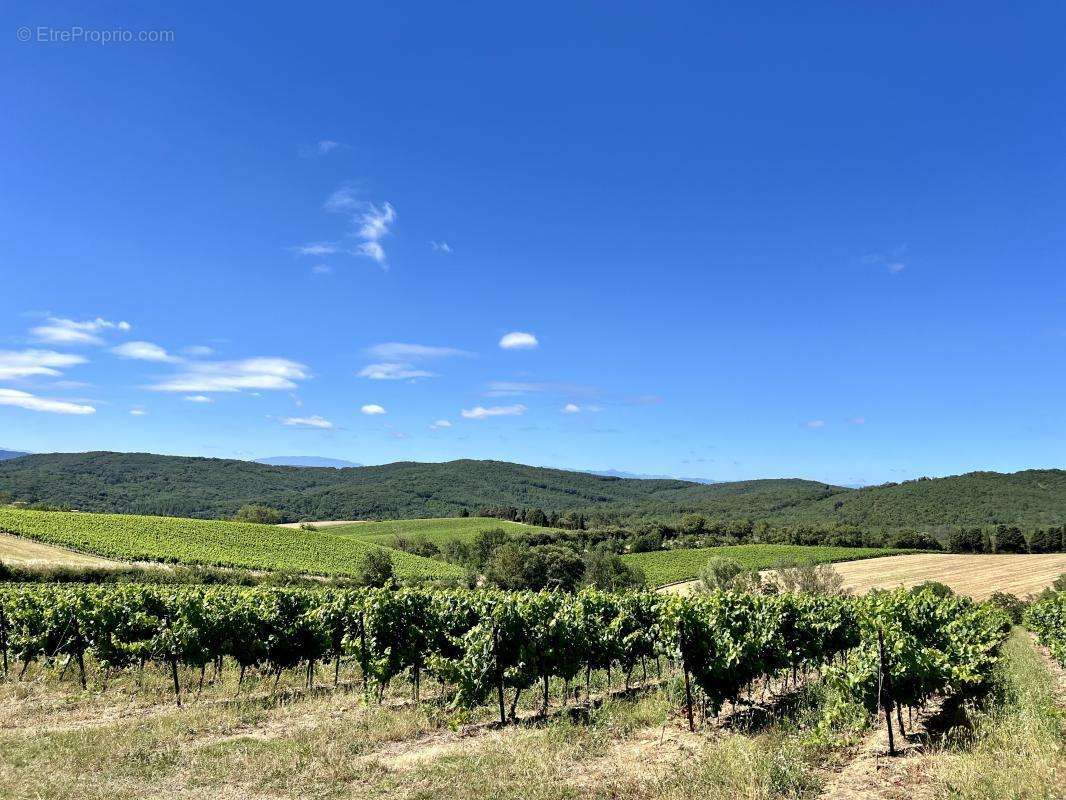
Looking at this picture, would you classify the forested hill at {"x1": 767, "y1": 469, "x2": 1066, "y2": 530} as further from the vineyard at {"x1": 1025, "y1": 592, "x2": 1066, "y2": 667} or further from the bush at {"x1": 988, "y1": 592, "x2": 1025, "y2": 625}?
the vineyard at {"x1": 1025, "y1": 592, "x2": 1066, "y2": 667}

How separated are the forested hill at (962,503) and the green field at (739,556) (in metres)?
47.5

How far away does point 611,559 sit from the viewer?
85.9m

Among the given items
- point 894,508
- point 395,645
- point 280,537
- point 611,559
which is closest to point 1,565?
point 280,537

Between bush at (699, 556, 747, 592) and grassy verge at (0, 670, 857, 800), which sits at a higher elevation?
grassy verge at (0, 670, 857, 800)

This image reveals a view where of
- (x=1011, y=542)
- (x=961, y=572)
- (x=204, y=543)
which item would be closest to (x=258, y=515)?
(x=204, y=543)

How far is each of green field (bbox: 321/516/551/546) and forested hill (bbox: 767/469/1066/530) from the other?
88.1 meters

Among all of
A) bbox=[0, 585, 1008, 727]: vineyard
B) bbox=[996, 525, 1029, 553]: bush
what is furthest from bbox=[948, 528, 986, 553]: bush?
bbox=[0, 585, 1008, 727]: vineyard

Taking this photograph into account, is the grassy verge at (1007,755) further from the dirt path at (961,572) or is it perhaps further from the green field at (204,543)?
the green field at (204,543)

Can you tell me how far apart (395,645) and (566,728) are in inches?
269

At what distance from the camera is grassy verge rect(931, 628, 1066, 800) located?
8.55 m

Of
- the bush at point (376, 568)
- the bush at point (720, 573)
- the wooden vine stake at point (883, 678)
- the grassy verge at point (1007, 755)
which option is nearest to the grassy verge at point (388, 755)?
the wooden vine stake at point (883, 678)

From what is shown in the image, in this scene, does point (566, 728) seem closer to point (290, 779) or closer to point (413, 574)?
point (290, 779)

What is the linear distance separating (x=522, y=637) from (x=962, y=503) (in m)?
182

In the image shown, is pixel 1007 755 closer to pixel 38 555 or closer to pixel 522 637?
pixel 522 637
